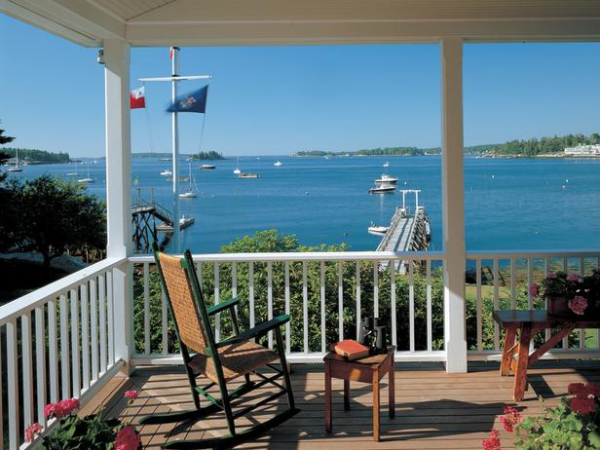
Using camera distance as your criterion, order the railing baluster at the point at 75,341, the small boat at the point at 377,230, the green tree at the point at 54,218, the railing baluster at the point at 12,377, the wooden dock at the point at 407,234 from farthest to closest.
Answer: the small boat at the point at 377,230, the wooden dock at the point at 407,234, the green tree at the point at 54,218, the railing baluster at the point at 75,341, the railing baluster at the point at 12,377

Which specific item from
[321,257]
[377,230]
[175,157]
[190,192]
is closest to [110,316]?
[321,257]

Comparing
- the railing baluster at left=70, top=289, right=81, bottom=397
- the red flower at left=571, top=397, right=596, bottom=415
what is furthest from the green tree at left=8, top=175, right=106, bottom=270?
the red flower at left=571, top=397, right=596, bottom=415

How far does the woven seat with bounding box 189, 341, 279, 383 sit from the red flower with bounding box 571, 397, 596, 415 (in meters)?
1.69

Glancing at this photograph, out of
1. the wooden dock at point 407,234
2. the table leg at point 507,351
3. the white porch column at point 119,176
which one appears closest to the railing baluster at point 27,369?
the white porch column at point 119,176

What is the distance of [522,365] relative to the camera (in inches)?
150

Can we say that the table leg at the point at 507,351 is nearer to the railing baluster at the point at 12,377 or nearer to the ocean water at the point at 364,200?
the railing baluster at the point at 12,377

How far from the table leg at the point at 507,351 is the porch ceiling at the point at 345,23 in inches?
81.9

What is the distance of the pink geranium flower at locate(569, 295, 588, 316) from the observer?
3.74 metres

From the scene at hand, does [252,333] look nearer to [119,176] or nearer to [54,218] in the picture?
[119,176]

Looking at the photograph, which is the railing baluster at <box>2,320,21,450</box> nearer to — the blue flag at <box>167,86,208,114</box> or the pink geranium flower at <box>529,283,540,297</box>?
the pink geranium flower at <box>529,283,540,297</box>

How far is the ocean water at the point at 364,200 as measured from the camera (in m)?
34.7

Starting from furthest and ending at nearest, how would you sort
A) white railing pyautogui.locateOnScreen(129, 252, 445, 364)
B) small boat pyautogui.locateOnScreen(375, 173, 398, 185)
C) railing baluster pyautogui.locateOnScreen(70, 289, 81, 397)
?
small boat pyautogui.locateOnScreen(375, 173, 398, 185)
white railing pyautogui.locateOnScreen(129, 252, 445, 364)
railing baluster pyautogui.locateOnScreen(70, 289, 81, 397)

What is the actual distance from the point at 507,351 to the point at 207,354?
7.26 ft

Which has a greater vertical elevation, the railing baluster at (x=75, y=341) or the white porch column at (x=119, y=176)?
the white porch column at (x=119, y=176)
